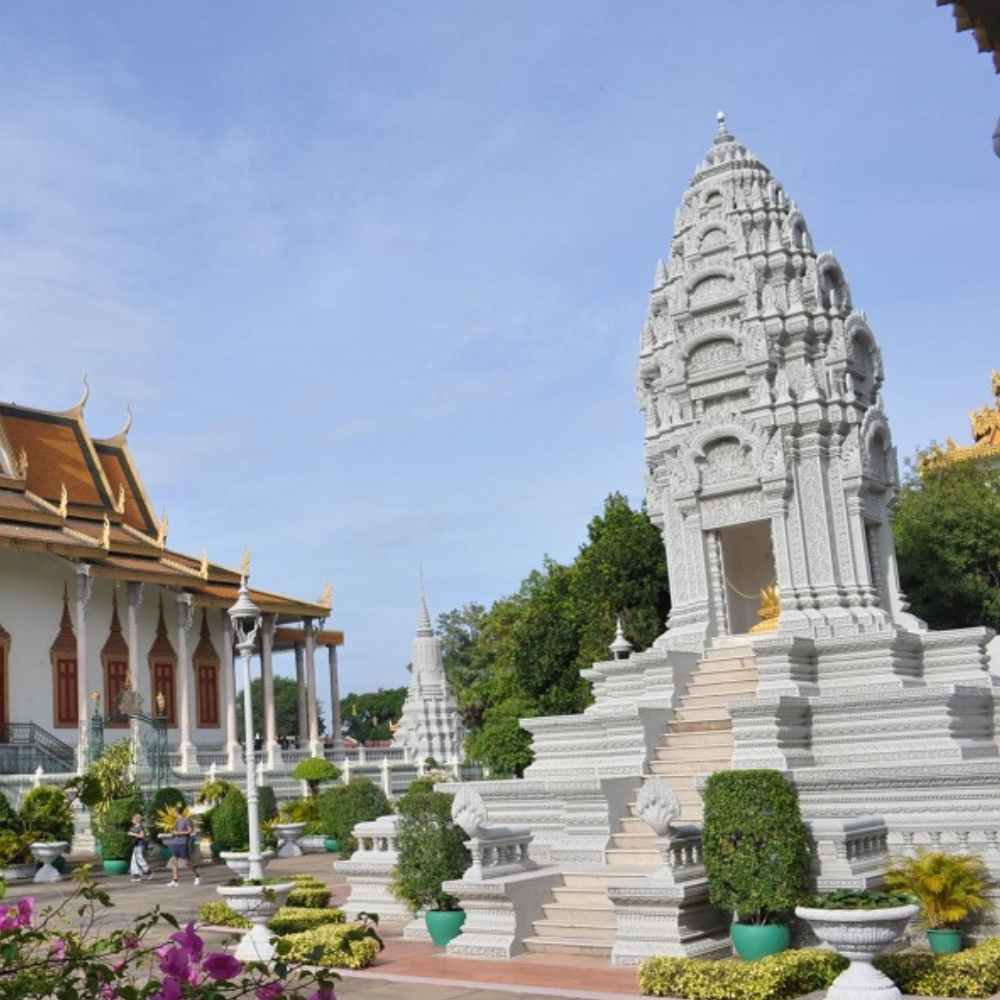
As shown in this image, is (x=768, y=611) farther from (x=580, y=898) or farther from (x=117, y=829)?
(x=117, y=829)

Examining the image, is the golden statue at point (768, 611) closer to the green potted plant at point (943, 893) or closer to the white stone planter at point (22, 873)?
the green potted plant at point (943, 893)

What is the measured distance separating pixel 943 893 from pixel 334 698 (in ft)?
95.6

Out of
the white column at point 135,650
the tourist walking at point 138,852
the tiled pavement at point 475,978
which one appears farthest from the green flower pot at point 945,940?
the white column at point 135,650

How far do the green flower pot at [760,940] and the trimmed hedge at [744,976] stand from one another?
1.72 feet

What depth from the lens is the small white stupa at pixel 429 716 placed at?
133 feet

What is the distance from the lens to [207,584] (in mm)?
33531

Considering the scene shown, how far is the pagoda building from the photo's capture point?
29.3 metres

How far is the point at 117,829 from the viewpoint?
66.5 ft

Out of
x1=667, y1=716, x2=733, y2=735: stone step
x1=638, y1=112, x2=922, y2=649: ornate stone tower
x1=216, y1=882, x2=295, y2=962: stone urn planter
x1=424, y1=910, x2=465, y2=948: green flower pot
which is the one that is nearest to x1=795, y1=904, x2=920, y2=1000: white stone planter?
x1=424, y1=910, x2=465, y2=948: green flower pot

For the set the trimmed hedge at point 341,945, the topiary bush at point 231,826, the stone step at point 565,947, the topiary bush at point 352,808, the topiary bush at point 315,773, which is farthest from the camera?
the topiary bush at point 315,773

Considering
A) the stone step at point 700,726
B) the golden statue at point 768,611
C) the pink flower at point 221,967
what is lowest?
the pink flower at point 221,967

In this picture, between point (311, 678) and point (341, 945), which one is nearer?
point (341, 945)

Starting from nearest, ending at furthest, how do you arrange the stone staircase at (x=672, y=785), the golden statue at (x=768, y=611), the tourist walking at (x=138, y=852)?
the stone staircase at (x=672, y=785) < the golden statue at (x=768, y=611) < the tourist walking at (x=138, y=852)

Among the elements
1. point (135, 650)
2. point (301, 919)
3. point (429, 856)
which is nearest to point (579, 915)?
point (429, 856)
